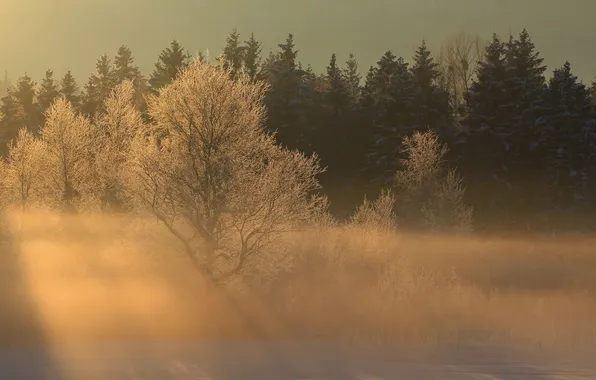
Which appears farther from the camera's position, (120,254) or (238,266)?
(120,254)

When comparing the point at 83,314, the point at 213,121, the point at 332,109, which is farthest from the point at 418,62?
the point at 83,314

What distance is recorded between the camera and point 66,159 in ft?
147

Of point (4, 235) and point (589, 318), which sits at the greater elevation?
point (4, 235)

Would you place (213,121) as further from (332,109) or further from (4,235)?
(332,109)

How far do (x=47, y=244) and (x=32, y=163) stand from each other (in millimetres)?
7505

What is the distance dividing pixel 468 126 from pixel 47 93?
1858 inches

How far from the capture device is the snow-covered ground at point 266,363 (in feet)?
53.7

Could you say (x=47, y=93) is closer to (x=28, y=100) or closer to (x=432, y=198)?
(x=28, y=100)

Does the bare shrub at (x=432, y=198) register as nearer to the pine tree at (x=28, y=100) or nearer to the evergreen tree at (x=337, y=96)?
the evergreen tree at (x=337, y=96)

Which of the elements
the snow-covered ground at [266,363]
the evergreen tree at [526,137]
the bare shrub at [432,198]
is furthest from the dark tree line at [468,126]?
the snow-covered ground at [266,363]

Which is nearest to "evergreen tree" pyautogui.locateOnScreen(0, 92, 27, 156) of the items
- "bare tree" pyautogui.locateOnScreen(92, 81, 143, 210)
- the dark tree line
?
the dark tree line

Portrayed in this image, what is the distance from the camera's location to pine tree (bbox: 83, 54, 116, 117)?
78062mm

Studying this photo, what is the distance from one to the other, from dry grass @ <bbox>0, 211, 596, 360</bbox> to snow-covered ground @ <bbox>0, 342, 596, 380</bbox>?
6.06 ft

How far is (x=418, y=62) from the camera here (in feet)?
246
